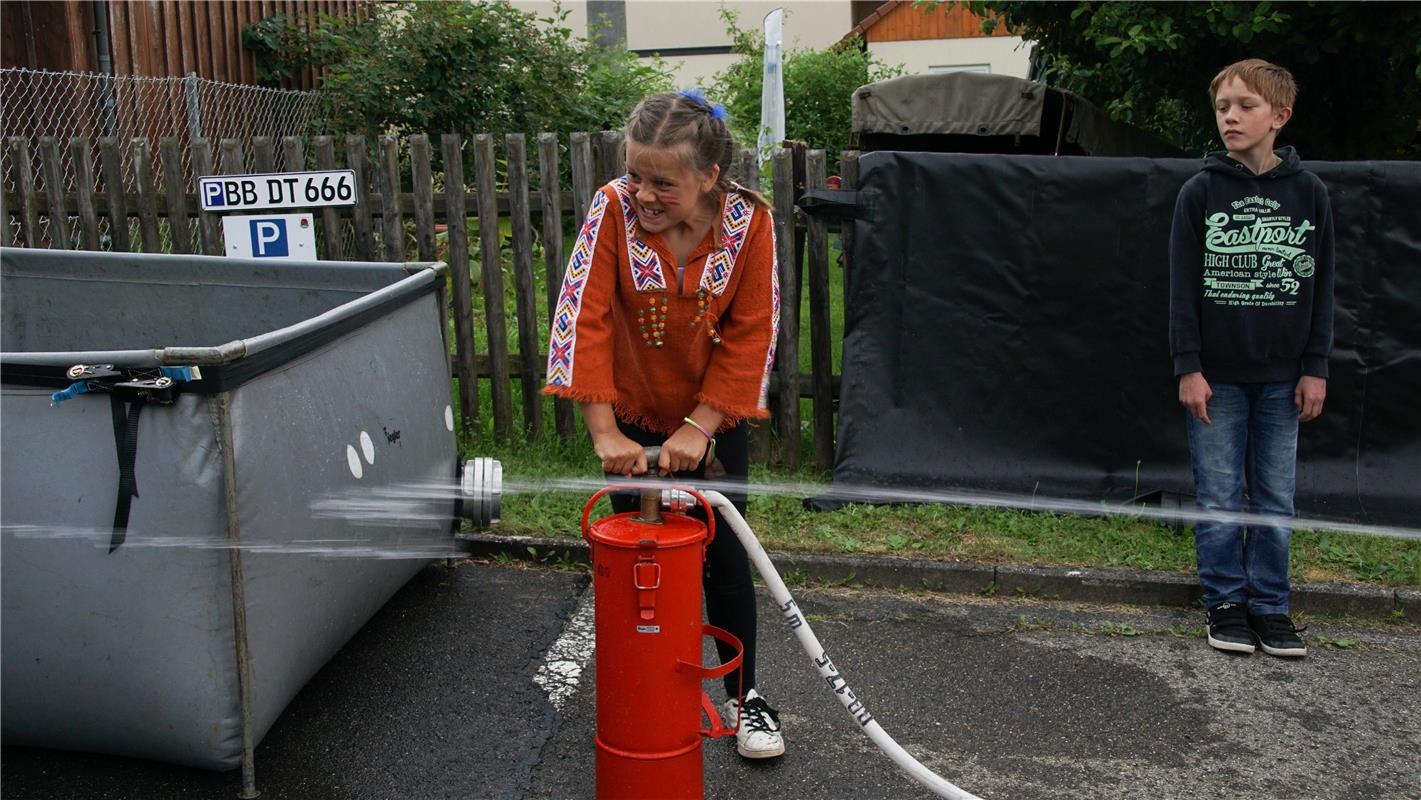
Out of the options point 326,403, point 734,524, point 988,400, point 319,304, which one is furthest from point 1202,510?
point 319,304

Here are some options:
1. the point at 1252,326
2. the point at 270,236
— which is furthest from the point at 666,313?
the point at 270,236

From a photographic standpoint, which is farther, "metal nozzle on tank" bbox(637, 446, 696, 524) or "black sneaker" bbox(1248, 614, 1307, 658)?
"black sneaker" bbox(1248, 614, 1307, 658)

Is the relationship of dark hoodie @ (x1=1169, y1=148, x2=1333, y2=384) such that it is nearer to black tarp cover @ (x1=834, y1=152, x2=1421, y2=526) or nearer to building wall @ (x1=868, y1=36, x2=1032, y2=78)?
black tarp cover @ (x1=834, y1=152, x2=1421, y2=526)

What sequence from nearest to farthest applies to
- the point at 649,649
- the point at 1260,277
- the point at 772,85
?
1. the point at 649,649
2. the point at 1260,277
3. the point at 772,85

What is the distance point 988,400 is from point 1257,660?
5.78 ft

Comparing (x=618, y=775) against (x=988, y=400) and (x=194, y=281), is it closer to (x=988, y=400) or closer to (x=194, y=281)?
(x=194, y=281)

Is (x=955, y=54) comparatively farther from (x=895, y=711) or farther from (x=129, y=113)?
(x=895, y=711)

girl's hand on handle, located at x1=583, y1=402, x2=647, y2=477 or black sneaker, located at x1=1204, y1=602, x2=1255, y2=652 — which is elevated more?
girl's hand on handle, located at x1=583, y1=402, x2=647, y2=477

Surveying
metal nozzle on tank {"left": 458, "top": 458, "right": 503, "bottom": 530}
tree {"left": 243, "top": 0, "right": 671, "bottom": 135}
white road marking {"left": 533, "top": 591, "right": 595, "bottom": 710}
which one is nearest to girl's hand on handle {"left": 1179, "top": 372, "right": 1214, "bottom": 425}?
white road marking {"left": 533, "top": 591, "right": 595, "bottom": 710}

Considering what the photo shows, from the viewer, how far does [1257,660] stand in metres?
4.32

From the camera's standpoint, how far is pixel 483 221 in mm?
6344

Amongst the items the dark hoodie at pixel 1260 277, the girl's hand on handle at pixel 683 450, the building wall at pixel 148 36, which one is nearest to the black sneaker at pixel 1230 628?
the dark hoodie at pixel 1260 277

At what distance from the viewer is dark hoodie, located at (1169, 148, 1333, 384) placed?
168 inches

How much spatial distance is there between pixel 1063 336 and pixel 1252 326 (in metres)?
1.37
